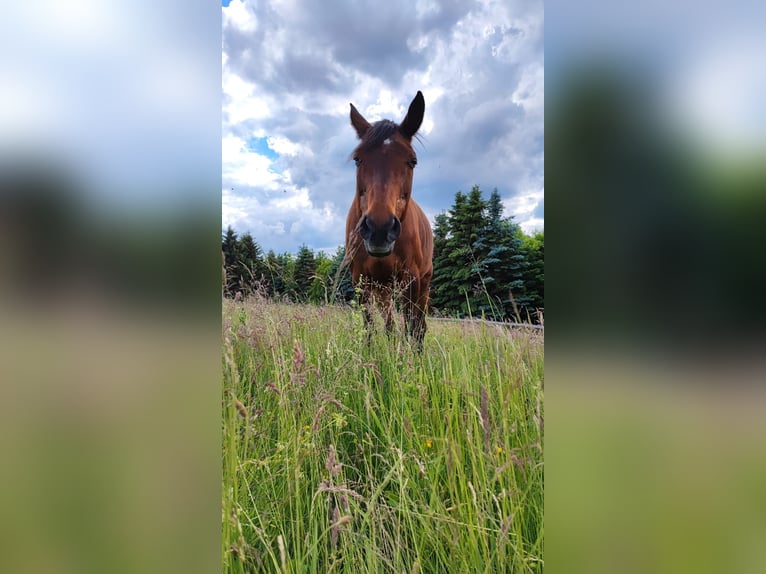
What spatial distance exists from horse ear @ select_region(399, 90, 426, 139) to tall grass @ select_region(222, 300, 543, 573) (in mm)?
1573

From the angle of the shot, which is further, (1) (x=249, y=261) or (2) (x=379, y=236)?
(2) (x=379, y=236)

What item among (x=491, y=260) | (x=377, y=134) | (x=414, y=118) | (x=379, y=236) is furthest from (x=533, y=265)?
(x=377, y=134)

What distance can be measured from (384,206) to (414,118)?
0.71 metres

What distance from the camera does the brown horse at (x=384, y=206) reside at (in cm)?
232

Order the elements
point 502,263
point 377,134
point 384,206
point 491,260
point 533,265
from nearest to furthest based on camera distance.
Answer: point 533,265 < point 502,263 < point 491,260 < point 384,206 < point 377,134

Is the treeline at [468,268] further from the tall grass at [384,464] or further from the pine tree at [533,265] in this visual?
the tall grass at [384,464]

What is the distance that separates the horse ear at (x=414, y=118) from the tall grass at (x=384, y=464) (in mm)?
1573

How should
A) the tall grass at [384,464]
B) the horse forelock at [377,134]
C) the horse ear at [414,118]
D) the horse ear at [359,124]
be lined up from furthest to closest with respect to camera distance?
the horse ear at [359,124] < the horse forelock at [377,134] < the horse ear at [414,118] < the tall grass at [384,464]

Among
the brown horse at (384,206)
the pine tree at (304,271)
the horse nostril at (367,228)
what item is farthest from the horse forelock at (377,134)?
the pine tree at (304,271)

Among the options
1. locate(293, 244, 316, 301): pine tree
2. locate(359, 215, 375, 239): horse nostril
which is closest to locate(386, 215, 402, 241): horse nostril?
locate(359, 215, 375, 239): horse nostril

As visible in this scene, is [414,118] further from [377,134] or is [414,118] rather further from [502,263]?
[502,263]

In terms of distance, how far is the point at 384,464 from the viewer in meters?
1.34
